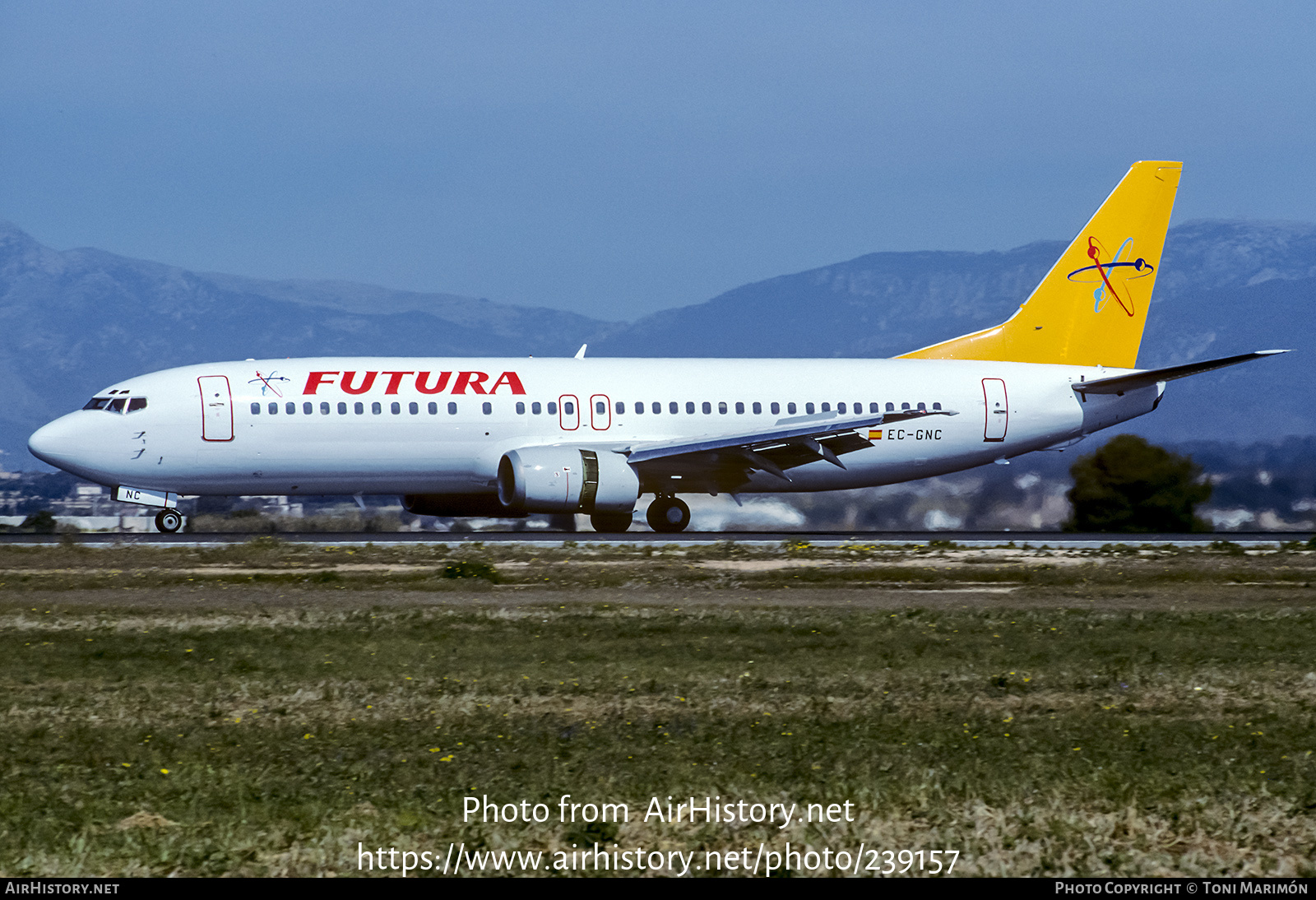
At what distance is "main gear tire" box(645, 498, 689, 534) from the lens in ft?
118

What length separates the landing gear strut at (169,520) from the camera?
111 feet

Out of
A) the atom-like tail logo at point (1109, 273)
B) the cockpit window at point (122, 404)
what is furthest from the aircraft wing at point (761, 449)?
the cockpit window at point (122, 404)

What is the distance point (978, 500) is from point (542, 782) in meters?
31.3

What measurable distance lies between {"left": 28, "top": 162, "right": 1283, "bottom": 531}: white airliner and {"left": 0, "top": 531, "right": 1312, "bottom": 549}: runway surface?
973mm

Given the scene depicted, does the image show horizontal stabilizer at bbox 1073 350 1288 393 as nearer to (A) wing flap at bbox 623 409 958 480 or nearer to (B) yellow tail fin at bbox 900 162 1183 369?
(B) yellow tail fin at bbox 900 162 1183 369

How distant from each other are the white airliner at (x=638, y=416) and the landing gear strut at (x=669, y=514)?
5cm

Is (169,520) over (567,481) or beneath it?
beneath

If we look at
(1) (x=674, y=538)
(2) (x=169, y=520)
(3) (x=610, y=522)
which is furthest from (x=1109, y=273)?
(2) (x=169, y=520)

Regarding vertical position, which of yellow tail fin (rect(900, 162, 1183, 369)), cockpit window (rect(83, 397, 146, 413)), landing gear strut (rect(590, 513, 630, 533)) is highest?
yellow tail fin (rect(900, 162, 1183, 369))

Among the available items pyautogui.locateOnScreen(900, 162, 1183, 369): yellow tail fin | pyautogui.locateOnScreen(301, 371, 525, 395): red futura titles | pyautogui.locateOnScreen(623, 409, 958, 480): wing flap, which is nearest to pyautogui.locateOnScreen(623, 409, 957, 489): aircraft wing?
pyautogui.locateOnScreen(623, 409, 958, 480): wing flap

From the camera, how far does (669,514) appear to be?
36.0 metres

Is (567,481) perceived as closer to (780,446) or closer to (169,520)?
(780,446)

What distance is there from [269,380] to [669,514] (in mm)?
9599

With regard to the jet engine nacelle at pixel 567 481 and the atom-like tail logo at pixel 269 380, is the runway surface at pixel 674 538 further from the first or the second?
the atom-like tail logo at pixel 269 380
